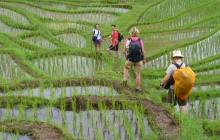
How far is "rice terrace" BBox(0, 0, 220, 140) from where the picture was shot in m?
5.84

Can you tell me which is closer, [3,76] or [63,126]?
[63,126]

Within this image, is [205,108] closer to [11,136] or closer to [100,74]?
[100,74]

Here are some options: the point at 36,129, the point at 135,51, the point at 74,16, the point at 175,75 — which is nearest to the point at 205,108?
the point at 175,75

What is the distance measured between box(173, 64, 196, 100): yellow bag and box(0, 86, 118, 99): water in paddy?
1.53 metres

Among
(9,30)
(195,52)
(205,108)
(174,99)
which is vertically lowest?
(205,108)

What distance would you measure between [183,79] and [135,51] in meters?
1.32

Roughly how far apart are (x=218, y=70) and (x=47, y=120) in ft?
15.9

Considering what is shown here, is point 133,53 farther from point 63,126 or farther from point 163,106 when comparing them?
point 63,126

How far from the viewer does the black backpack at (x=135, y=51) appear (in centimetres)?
704

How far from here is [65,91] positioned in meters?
7.39

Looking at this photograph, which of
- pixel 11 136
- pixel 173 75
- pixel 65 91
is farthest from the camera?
pixel 65 91

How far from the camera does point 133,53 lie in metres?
7.11

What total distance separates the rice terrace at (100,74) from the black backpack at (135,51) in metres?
0.69

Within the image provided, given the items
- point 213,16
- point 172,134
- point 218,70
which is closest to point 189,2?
point 213,16
